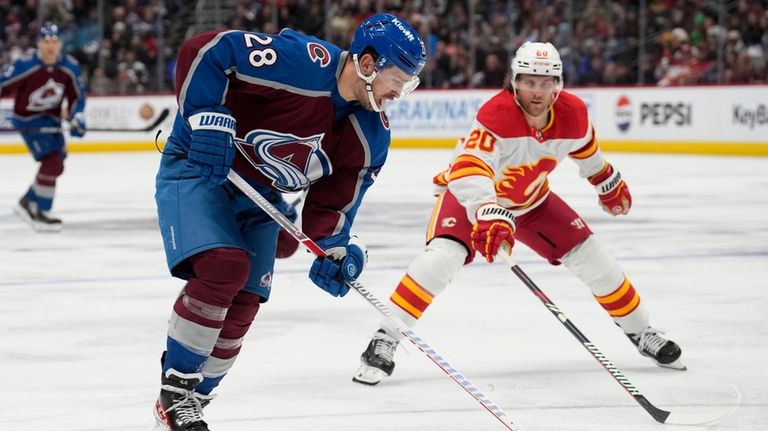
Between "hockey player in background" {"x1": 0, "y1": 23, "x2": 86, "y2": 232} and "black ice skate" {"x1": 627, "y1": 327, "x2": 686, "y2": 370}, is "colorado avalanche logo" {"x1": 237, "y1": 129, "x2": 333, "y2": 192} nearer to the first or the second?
"black ice skate" {"x1": 627, "y1": 327, "x2": 686, "y2": 370}

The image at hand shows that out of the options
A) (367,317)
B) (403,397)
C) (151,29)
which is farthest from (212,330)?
(151,29)

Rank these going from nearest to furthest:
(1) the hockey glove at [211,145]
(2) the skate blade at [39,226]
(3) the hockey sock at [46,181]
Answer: (1) the hockey glove at [211,145], (2) the skate blade at [39,226], (3) the hockey sock at [46,181]

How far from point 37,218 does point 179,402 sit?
521 centimetres

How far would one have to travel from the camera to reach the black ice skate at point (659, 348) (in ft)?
12.7

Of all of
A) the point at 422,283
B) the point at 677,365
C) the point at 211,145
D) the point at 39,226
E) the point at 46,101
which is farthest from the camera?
the point at 46,101

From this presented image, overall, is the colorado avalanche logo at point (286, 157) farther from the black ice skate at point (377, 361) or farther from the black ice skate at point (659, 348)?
the black ice skate at point (659, 348)

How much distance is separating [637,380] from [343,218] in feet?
4.16

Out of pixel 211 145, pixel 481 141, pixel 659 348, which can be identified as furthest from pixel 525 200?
pixel 211 145

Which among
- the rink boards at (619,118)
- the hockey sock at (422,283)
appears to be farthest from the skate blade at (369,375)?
the rink boards at (619,118)

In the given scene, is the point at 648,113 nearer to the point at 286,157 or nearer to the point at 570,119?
the point at 570,119

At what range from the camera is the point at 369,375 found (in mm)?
3664

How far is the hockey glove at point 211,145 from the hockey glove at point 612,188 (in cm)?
174

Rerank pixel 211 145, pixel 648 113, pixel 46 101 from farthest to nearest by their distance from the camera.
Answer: pixel 648 113, pixel 46 101, pixel 211 145

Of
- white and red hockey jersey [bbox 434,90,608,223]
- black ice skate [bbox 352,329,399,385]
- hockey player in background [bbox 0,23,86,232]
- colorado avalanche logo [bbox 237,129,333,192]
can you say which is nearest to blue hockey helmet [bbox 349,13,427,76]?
colorado avalanche logo [bbox 237,129,333,192]
